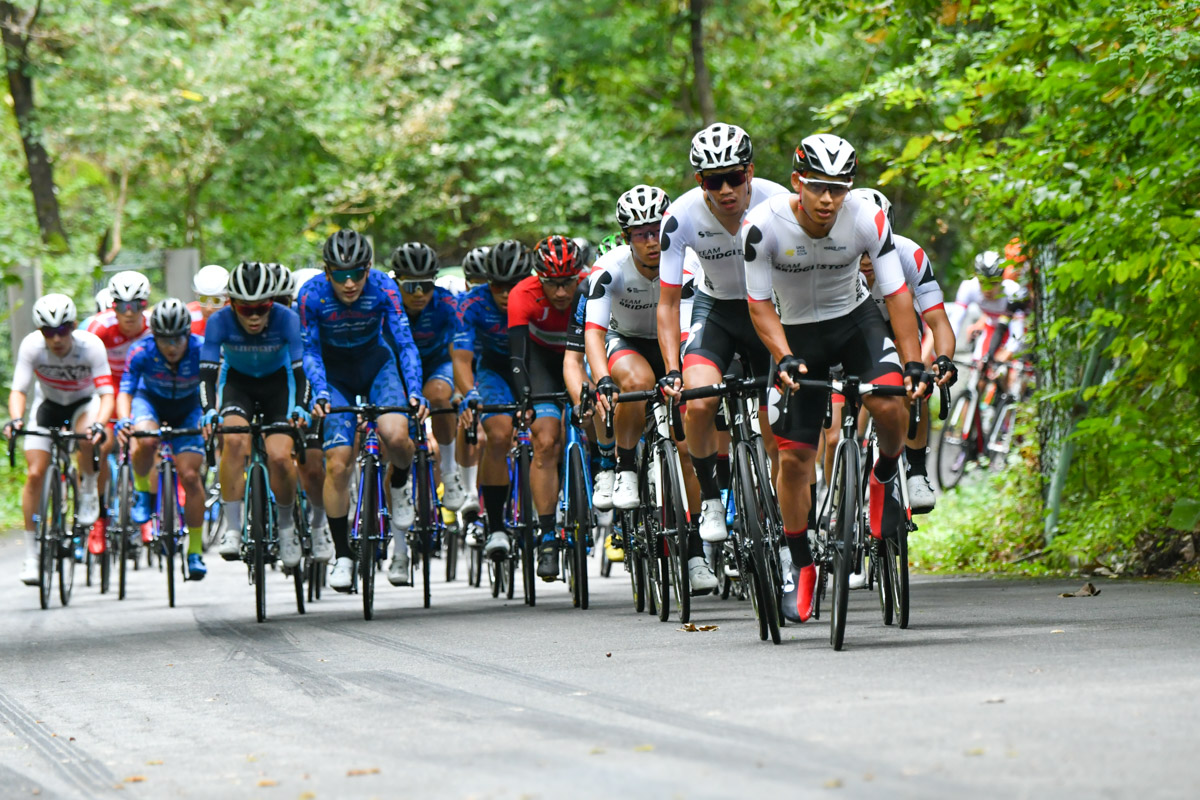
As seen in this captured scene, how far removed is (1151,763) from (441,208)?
27.3m

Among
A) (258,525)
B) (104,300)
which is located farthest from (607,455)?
(104,300)

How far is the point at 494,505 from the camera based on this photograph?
506 inches

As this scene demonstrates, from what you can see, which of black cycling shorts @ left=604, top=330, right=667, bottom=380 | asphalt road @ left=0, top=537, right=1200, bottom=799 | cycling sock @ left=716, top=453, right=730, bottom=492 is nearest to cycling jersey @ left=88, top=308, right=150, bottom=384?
asphalt road @ left=0, top=537, right=1200, bottom=799

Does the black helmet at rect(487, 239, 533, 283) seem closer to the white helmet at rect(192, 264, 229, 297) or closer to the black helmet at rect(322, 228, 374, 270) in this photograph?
the black helmet at rect(322, 228, 374, 270)

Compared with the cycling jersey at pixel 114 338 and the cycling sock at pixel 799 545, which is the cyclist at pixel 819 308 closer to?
the cycling sock at pixel 799 545

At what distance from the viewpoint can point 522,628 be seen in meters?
10.7

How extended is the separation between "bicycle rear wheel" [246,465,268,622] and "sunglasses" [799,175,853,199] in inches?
191

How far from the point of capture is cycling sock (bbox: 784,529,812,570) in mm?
8859

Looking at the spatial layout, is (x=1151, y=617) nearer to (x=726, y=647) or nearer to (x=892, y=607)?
(x=892, y=607)

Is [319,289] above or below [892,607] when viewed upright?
above

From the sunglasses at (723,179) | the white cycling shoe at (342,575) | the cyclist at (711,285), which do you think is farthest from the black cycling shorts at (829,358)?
the white cycling shoe at (342,575)

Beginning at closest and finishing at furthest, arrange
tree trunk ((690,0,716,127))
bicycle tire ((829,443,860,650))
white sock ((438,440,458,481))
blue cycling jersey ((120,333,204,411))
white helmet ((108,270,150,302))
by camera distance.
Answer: bicycle tire ((829,443,860,650)), white sock ((438,440,458,481)), blue cycling jersey ((120,333,204,411)), white helmet ((108,270,150,302)), tree trunk ((690,0,716,127))

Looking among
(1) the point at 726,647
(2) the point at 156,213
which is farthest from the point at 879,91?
(2) the point at 156,213

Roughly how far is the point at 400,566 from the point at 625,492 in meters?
2.34
